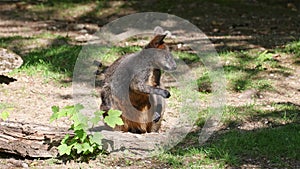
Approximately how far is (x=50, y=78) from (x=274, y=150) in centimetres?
363

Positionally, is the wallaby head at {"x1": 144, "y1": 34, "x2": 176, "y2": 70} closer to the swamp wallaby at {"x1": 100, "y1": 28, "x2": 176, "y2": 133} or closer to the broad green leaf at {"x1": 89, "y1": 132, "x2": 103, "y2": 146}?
the swamp wallaby at {"x1": 100, "y1": 28, "x2": 176, "y2": 133}

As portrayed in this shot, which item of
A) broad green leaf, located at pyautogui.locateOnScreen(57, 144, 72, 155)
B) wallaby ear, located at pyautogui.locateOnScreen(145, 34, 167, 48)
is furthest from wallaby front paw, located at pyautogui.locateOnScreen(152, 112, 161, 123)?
broad green leaf, located at pyautogui.locateOnScreen(57, 144, 72, 155)

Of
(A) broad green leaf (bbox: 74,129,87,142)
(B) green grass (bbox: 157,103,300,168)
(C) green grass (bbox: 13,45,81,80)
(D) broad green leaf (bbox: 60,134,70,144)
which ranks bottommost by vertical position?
(B) green grass (bbox: 157,103,300,168)

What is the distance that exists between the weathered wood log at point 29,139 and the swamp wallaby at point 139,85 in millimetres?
657

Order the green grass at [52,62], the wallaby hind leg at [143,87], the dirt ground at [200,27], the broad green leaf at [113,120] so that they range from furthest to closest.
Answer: the green grass at [52,62] < the dirt ground at [200,27] < the wallaby hind leg at [143,87] < the broad green leaf at [113,120]

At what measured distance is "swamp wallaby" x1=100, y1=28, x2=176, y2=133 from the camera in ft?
17.4

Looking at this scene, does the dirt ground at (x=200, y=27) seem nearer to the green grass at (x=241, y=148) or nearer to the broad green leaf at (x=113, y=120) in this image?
the green grass at (x=241, y=148)

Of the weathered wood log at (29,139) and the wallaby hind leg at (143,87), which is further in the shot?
the wallaby hind leg at (143,87)

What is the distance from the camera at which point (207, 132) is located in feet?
19.2

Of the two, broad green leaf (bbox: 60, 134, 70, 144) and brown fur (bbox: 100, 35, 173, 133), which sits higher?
brown fur (bbox: 100, 35, 173, 133)

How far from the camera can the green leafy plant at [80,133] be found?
4832 millimetres

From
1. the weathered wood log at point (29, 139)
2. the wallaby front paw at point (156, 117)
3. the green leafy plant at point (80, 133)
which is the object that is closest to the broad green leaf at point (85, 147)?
the green leafy plant at point (80, 133)

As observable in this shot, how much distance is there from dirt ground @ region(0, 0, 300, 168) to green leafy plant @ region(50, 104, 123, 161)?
5.24ft

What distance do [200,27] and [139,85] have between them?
5435 mm
